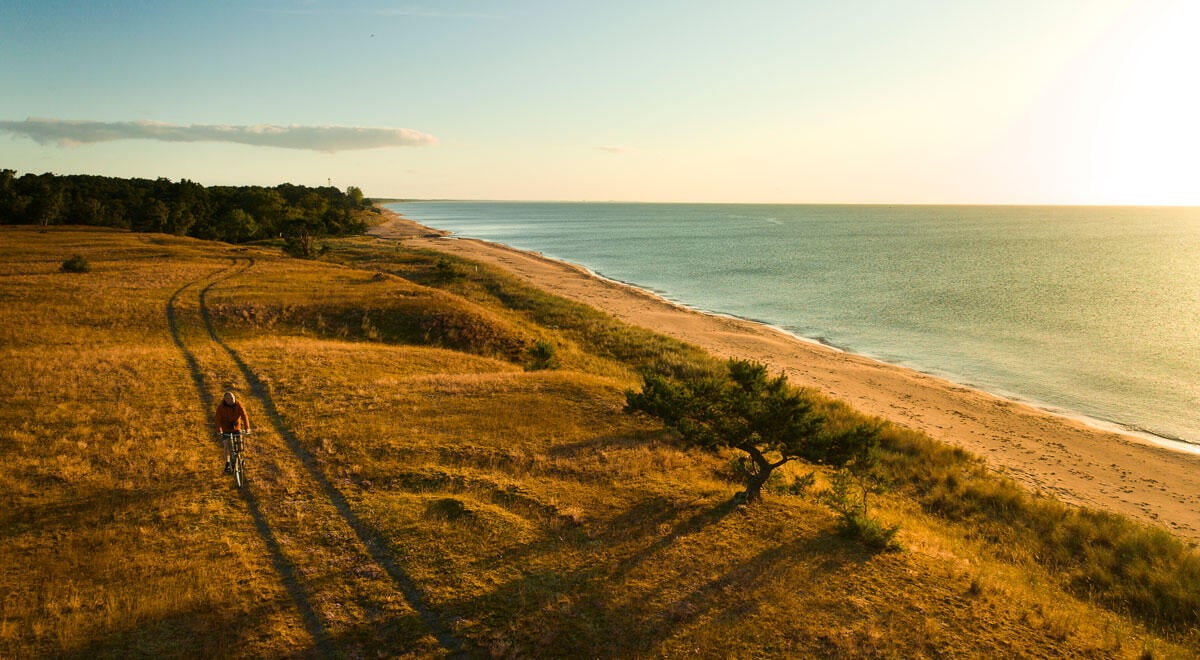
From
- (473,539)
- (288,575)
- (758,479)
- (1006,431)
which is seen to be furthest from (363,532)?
(1006,431)

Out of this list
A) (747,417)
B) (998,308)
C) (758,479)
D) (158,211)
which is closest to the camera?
(758,479)

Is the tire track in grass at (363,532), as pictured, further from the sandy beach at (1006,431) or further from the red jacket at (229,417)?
the sandy beach at (1006,431)

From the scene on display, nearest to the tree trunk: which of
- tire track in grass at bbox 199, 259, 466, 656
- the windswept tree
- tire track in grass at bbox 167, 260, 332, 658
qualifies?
the windswept tree

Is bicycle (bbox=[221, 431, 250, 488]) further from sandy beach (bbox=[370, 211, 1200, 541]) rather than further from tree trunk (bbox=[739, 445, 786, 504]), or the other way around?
sandy beach (bbox=[370, 211, 1200, 541])

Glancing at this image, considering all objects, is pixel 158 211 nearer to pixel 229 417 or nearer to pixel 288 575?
pixel 229 417

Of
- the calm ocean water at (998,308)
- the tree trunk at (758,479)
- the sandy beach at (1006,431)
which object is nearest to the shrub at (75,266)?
the sandy beach at (1006,431)

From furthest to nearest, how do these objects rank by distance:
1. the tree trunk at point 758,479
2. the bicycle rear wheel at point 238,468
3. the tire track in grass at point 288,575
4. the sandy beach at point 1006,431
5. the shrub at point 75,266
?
the shrub at point 75,266 → the sandy beach at point 1006,431 → the tree trunk at point 758,479 → the bicycle rear wheel at point 238,468 → the tire track in grass at point 288,575
